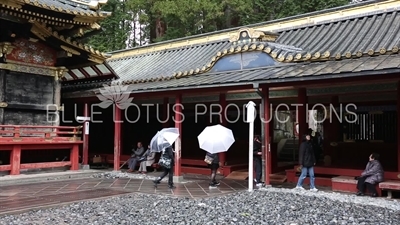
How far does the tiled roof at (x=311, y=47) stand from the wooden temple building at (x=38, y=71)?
266cm

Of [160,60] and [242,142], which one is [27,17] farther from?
[242,142]

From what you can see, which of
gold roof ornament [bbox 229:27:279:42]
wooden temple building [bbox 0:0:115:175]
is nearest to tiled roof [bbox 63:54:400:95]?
gold roof ornament [bbox 229:27:279:42]

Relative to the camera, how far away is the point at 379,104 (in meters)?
12.4

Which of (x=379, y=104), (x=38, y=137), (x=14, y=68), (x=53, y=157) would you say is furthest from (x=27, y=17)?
(x=379, y=104)

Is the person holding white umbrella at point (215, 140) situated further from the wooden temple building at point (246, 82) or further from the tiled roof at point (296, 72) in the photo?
the tiled roof at point (296, 72)

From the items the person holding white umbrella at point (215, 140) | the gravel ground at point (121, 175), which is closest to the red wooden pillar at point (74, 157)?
the gravel ground at point (121, 175)

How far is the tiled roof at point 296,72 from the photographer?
872cm

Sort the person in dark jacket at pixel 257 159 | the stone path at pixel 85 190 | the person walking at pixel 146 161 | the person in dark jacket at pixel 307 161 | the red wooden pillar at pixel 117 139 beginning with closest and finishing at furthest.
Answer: the stone path at pixel 85 190, the person in dark jacket at pixel 307 161, the person in dark jacket at pixel 257 159, the red wooden pillar at pixel 117 139, the person walking at pixel 146 161

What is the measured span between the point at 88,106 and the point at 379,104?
10.7 m

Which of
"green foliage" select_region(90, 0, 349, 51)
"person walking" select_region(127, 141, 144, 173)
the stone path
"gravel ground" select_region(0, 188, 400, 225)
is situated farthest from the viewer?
"green foliage" select_region(90, 0, 349, 51)

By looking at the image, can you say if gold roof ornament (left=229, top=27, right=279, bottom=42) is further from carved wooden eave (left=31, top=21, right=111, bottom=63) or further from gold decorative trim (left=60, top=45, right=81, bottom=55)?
gold decorative trim (left=60, top=45, right=81, bottom=55)

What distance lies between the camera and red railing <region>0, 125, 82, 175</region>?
12215mm

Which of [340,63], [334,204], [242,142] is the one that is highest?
[340,63]

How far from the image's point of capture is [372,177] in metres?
9.55
